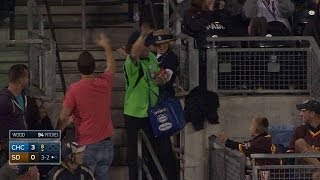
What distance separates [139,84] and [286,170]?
8.55 ft

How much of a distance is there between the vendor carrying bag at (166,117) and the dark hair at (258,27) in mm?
1775

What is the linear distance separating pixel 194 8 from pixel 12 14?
313 centimetres

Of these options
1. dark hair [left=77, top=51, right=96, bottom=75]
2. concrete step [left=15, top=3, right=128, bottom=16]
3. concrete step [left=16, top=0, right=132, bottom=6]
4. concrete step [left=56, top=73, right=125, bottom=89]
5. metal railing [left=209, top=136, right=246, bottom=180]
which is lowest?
metal railing [left=209, top=136, right=246, bottom=180]

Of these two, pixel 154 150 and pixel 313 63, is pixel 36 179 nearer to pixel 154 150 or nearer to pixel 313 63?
pixel 154 150

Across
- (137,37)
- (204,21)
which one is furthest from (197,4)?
(137,37)

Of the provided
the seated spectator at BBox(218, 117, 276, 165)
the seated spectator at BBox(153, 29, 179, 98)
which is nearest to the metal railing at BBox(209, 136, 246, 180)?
the seated spectator at BBox(218, 117, 276, 165)

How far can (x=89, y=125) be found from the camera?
413 inches

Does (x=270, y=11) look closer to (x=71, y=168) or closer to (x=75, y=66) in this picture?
(x=75, y=66)

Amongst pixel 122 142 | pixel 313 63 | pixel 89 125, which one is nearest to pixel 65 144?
pixel 89 125

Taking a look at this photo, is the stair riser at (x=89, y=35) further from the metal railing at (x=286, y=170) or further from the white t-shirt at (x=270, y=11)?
the metal railing at (x=286, y=170)

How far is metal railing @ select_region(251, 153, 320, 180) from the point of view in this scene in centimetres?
922

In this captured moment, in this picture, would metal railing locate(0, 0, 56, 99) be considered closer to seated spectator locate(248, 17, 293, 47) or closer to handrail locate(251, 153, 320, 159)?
seated spectator locate(248, 17, 293, 47)

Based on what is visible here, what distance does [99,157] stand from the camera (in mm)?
10438
